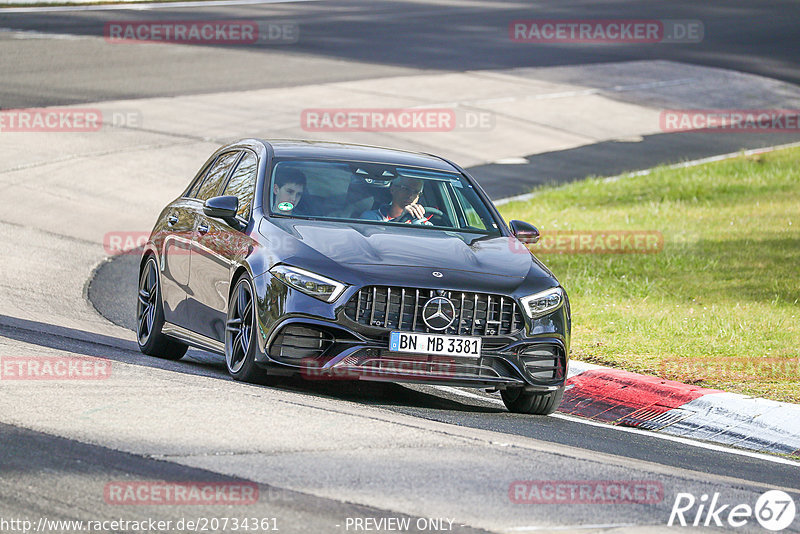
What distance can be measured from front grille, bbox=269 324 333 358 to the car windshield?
46.4 inches

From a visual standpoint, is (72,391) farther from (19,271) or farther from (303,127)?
(303,127)

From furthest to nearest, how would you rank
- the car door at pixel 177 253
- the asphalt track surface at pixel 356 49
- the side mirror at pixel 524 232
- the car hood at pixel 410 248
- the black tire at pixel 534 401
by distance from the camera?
1. the asphalt track surface at pixel 356 49
2. the car door at pixel 177 253
3. the side mirror at pixel 524 232
4. the black tire at pixel 534 401
5. the car hood at pixel 410 248

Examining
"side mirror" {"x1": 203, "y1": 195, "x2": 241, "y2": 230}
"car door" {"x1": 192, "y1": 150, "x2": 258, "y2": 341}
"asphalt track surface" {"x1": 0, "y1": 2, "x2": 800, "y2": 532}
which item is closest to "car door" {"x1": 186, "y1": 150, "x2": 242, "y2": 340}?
"car door" {"x1": 192, "y1": 150, "x2": 258, "y2": 341}

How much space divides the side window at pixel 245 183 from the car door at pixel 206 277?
15 centimetres

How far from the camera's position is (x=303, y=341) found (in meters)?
8.38

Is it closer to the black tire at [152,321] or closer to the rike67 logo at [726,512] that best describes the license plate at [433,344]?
the rike67 logo at [726,512]

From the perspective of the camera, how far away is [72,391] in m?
7.62

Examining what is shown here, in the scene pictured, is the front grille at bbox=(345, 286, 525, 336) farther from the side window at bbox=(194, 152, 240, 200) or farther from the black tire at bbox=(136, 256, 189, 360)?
the black tire at bbox=(136, 256, 189, 360)

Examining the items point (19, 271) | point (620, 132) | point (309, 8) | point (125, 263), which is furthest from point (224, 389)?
point (309, 8)

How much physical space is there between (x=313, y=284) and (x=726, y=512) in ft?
10.0

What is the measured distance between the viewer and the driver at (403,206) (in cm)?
952

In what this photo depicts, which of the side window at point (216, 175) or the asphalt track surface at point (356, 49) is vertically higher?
the side window at point (216, 175)

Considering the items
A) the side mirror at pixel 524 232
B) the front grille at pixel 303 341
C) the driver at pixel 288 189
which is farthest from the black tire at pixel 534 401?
the driver at pixel 288 189

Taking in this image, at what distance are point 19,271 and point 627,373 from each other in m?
6.59
